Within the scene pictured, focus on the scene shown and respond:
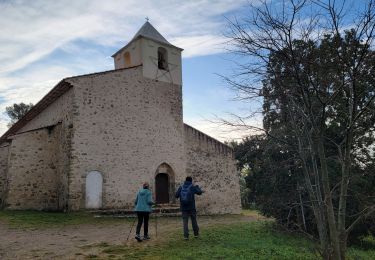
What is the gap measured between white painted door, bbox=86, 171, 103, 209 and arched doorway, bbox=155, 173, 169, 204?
3.35 meters

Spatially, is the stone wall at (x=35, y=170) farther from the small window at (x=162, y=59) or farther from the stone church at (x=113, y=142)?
the small window at (x=162, y=59)

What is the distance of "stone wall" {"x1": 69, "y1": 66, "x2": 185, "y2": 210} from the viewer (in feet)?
51.7

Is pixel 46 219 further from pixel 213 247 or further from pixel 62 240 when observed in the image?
pixel 213 247

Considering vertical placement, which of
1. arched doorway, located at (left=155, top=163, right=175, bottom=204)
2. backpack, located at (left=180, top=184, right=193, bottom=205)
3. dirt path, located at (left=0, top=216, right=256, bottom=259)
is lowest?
dirt path, located at (left=0, top=216, right=256, bottom=259)

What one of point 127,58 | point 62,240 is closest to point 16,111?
point 127,58

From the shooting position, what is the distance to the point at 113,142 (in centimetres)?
1658

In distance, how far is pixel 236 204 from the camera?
2155cm

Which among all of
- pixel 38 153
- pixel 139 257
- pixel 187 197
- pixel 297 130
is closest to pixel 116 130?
pixel 38 153

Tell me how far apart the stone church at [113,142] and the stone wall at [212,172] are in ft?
0.21

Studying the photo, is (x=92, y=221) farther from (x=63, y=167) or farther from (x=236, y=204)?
(x=236, y=204)

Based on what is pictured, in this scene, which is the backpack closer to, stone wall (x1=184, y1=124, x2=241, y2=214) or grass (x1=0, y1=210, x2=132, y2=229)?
grass (x1=0, y1=210, x2=132, y2=229)

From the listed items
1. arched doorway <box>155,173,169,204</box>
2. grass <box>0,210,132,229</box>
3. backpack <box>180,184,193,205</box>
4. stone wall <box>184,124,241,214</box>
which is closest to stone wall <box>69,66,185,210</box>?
arched doorway <box>155,173,169,204</box>

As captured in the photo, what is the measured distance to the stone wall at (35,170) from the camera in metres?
16.2

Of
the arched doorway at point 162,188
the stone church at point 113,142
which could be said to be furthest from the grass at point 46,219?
the arched doorway at point 162,188
